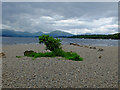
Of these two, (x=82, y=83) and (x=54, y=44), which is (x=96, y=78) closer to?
(x=82, y=83)

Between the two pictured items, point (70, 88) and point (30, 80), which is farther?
point (30, 80)

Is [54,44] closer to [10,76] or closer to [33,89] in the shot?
[10,76]

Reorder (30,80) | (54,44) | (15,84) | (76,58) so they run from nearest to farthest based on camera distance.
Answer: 1. (15,84)
2. (30,80)
3. (76,58)
4. (54,44)

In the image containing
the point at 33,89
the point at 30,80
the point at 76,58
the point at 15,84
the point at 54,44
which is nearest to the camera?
the point at 33,89

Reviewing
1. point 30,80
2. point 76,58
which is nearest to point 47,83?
point 30,80

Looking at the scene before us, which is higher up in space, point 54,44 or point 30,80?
point 54,44

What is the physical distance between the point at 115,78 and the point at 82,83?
7.59ft

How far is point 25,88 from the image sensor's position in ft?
18.6

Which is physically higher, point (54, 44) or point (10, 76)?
point (54, 44)

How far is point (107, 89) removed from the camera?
5.83 m

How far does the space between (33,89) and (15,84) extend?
1.03 metres

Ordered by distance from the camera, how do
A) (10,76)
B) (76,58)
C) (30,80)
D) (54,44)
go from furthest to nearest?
(54,44) → (76,58) → (10,76) → (30,80)

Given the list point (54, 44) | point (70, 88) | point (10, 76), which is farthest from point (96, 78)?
point (54, 44)

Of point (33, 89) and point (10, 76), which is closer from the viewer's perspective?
point (33, 89)
